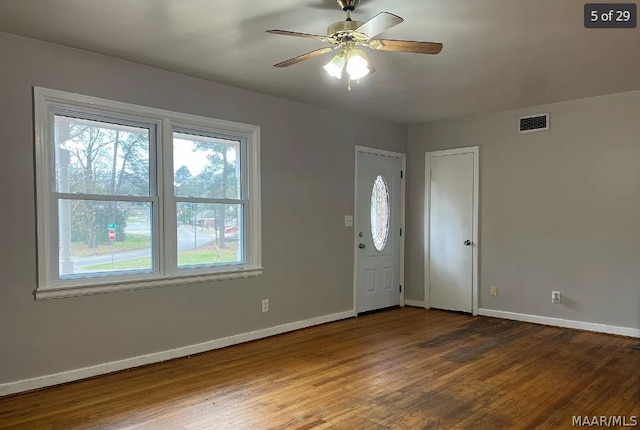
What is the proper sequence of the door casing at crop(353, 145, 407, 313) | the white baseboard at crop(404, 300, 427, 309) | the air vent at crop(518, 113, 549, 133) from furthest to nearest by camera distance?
1. the white baseboard at crop(404, 300, 427, 309)
2. the door casing at crop(353, 145, 407, 313)
3. the air vent at crop(518, 113, 549, 133)

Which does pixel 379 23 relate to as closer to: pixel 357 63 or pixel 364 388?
pixel 357 63

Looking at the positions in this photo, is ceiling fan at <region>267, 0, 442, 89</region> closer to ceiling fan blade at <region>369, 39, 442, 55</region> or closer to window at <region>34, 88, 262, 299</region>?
ceiling fan blade at <region>369, 39, 442, 55</region>

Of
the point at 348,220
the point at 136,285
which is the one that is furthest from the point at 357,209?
the point at 136,285

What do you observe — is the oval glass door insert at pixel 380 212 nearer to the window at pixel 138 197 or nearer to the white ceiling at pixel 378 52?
the white ceiling at pixel 378 52

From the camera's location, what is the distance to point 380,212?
232 inches

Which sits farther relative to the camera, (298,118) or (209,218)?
(298,118)

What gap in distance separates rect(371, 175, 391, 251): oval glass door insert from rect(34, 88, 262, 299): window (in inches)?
72.9

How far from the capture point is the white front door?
559cm

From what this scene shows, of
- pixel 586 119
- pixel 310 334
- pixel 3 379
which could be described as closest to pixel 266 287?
pixel 310 334

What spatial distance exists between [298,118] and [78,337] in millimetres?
2931

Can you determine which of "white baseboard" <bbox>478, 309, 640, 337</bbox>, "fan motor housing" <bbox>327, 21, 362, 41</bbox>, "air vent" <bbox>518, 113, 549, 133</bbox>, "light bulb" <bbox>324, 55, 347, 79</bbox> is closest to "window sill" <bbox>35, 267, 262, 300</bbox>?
"light bulb" <bbox>324, 55, 347, 79</bbox>

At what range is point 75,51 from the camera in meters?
3.34

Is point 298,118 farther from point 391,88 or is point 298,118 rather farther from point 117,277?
point 117,277

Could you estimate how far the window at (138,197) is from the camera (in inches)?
130
